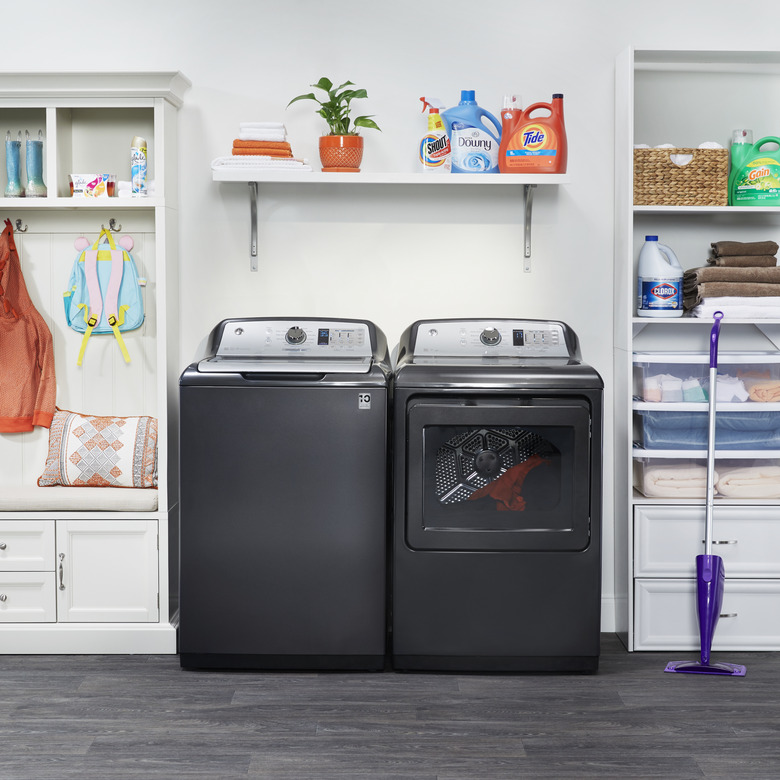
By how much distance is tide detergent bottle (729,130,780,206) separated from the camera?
3.11 m

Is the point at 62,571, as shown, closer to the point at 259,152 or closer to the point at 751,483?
the point at 259,152

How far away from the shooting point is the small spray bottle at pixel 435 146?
10.3 ft

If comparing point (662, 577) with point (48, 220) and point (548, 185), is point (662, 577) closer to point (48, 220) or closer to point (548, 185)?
point (548, 185)

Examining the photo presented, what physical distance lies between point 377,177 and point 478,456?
1.04 meters

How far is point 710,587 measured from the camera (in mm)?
2922

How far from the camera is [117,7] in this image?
3.26 meters

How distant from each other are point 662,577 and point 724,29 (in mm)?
2043

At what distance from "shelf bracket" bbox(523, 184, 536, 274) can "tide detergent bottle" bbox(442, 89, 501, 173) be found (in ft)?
0.68

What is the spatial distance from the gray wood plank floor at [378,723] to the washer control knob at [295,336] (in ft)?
3.64

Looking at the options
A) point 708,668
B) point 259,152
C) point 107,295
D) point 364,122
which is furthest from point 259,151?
point 708,668

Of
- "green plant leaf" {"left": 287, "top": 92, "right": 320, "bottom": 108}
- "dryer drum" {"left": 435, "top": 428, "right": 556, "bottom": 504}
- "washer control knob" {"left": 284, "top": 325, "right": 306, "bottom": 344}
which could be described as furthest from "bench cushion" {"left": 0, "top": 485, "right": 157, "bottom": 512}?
"green plant leaf" {"left": 287, "top": 92, "right": 320, "bottom": 108}

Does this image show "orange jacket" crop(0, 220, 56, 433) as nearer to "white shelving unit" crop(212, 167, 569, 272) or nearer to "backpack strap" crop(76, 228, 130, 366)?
"backpack strap" crop(76, 228, 130, 366)

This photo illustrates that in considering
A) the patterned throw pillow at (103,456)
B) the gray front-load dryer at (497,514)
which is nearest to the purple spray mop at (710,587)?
the gray front-load dryer at (497,514)

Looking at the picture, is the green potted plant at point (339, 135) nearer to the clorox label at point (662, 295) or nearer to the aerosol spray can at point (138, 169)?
the aerosol spray can at point (138, 169)
